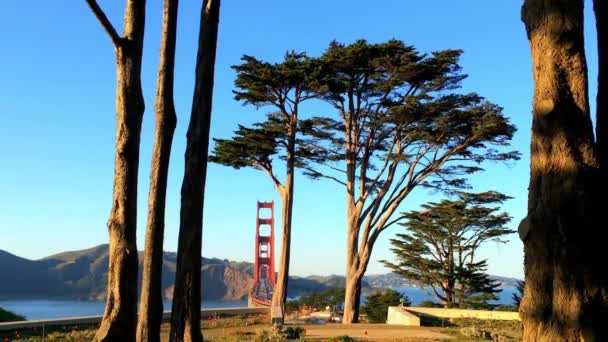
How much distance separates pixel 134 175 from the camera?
4.73 m

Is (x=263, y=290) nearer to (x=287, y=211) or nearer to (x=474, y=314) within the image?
(x=287, y=211)

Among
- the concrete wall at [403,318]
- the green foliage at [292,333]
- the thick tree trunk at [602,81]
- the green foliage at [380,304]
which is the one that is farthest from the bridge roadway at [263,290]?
the thick tree trunk at [602,81]

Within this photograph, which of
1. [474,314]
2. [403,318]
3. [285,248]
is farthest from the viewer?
[285,248]

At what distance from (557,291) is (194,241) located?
11.6 feet

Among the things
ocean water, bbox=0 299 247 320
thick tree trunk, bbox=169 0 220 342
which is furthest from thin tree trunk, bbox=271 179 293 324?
ocean water, bbox=0 299 247 320

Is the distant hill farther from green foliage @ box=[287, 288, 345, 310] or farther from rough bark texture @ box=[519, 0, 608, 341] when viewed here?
rough bark texture @ box=[519, 0, 608, 341]

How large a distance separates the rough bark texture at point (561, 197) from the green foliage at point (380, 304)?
19623mm

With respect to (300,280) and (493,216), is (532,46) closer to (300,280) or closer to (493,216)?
(493,216)

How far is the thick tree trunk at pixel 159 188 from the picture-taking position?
522cm

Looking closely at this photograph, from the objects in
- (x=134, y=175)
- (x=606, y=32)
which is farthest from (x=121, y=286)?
(x=606, y=32)

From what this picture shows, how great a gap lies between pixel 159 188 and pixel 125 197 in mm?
863

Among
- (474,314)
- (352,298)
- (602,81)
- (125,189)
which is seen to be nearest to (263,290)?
(352,298)

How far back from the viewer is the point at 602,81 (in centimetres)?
355

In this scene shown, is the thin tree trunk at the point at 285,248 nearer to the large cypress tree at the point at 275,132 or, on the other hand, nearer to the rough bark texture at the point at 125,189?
the large cypress tree at the point at 275,132
